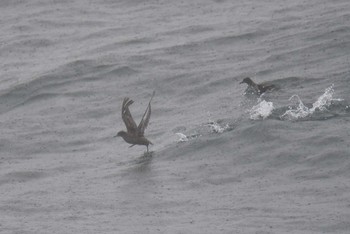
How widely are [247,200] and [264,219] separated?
1164mm

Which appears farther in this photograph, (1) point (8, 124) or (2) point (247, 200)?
(1) point (8, 124)

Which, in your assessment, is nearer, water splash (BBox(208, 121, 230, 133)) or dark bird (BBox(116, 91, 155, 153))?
dark bird (BBox(116, 91, 155, 153))

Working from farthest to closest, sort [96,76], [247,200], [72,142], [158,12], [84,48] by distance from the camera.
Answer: [158,12] → [84,48] → [96,76] → [72,142] → [247,200]

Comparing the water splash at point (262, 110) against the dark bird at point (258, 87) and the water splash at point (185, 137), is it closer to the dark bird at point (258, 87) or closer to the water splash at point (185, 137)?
the dark bird at point (258, 87)

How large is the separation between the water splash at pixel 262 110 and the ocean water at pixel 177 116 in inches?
1.8

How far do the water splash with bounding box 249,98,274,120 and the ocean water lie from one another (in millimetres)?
45

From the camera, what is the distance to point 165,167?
2092cm

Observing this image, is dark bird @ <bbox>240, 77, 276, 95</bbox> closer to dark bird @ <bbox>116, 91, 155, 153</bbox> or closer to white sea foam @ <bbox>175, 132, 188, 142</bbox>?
white sea foam @ <bbox>175, 132, 188, 142</bbox>

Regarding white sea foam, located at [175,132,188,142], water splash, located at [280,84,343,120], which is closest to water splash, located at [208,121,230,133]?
white sea foam, located at [175,132,188,142]

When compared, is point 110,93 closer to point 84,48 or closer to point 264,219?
point 84,48

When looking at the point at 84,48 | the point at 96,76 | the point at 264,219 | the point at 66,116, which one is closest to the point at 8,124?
the point at 66,116

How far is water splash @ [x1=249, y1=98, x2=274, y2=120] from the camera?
22297 mm

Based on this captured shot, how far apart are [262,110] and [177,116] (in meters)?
2.41

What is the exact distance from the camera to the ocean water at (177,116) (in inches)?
719
